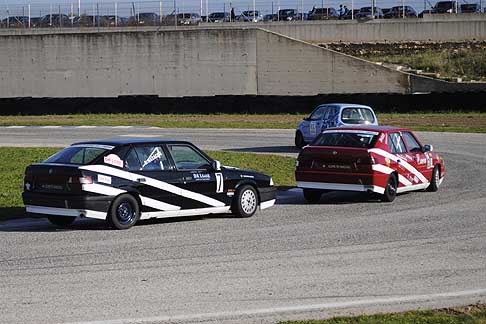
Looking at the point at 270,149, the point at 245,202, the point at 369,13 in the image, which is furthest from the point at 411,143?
the point at 369,13

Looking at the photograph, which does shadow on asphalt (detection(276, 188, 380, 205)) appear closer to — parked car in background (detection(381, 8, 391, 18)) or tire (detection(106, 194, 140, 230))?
tire (detection(106, 194, 140, 230))

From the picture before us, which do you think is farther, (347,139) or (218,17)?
(218,17)

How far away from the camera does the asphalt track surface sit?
28.6 feet

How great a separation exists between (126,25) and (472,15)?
2229cm

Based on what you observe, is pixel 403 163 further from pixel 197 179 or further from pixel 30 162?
pixel 30 162

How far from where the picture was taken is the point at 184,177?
1443 centimetres

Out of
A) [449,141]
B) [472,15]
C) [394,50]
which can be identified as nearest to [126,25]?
[394,50]

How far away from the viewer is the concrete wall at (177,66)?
2098 inches

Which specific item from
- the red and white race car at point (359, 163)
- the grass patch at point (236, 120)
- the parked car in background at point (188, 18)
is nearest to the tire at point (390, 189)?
the red and white race car at point (359, 163)

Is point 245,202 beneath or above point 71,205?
beneath

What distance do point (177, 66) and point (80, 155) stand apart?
4083 cm

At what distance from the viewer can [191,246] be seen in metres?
12.1

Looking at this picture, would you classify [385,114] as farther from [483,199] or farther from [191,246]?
[191,246]

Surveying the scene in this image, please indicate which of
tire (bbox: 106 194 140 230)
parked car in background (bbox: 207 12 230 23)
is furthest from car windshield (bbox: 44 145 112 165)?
parked car in background (bbox: 207 12 230 23)
